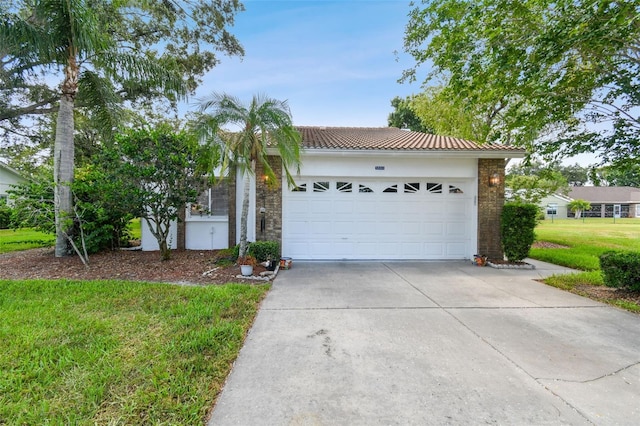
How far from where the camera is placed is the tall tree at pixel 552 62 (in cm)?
512

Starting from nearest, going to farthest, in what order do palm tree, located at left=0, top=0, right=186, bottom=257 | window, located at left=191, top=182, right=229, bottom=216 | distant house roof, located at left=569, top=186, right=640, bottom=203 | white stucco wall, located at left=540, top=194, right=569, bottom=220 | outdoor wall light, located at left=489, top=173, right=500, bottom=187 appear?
palm tree, located at left=0, top=0, right=186, bottom=257 → outdoor wall light, located at left=489, top=173, right=500, bottom=187 → window, located at left=191, top=182, right=229, bottom=216 → white stucco wall, located at left=540, top=194, right=569, bottom=220 → distant house roof, located at left=569, top=186, right=640, bottom=203

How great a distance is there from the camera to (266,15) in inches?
379

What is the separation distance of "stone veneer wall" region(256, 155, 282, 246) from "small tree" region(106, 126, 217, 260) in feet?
5.21

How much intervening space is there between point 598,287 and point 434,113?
12.5m

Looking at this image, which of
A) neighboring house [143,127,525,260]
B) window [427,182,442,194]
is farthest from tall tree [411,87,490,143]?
window [427,182,442,194]

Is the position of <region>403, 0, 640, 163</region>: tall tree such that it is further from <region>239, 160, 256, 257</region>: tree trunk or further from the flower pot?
the flower pot

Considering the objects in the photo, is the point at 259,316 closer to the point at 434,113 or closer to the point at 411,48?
the point at 411,48

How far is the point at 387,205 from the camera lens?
28.1ft

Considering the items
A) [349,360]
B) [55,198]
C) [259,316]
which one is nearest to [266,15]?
[55,198]

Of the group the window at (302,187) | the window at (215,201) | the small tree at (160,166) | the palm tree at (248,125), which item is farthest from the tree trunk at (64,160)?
the window at (302,187)

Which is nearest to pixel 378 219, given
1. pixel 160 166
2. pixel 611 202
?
pixel 160 166

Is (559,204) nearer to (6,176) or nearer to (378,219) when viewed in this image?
(378,219)

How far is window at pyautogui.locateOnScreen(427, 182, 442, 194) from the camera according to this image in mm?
8609

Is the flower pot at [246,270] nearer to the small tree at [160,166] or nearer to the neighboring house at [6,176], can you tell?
the small tree at [160,166]
